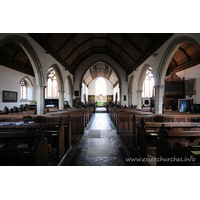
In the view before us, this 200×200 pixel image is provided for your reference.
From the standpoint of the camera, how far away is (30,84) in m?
12.6

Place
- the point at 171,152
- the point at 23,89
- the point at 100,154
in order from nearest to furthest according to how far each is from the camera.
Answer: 1. the point at 171,152
2. the point at 100,154
3. the point at 23,89

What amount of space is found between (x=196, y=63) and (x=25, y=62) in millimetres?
13456

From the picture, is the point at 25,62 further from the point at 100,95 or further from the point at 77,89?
the point at 100,95

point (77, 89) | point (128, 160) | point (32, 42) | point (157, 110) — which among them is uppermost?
point (32, 42)

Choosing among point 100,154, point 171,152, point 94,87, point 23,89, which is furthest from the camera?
point 94,87

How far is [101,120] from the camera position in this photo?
8.94 metres

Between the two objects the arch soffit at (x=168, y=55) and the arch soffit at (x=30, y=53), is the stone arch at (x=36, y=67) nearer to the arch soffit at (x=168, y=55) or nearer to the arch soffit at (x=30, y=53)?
the arch soffit at (x=30, y=53)

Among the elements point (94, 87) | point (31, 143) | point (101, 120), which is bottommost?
point (101, 120)

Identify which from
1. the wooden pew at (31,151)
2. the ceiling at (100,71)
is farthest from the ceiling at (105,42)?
the ceiling at (100,71)

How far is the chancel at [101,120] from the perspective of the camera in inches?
95.0

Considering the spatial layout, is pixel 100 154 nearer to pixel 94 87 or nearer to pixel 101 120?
pixel 101 120

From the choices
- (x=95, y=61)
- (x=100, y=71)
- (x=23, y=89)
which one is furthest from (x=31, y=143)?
(x=100, y=71)

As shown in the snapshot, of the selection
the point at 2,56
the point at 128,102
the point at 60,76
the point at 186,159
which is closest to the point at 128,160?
the point at 186,159

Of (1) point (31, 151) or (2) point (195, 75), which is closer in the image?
(1) point (31, 151)
